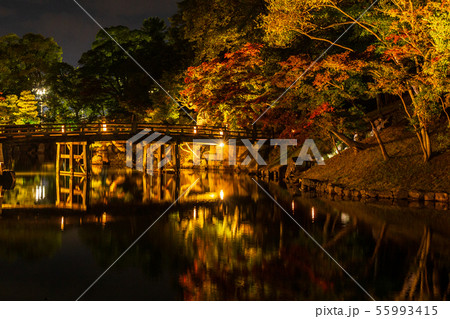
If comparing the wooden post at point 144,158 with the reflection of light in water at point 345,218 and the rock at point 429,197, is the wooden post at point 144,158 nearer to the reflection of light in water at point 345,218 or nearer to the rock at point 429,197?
the rock at point 429,197

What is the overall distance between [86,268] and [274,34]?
12.4m

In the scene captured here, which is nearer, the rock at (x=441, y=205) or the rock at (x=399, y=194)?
the rock at (x=441, y=205)

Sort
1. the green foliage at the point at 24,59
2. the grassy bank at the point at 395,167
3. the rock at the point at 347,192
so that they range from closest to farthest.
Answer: the grassy bank at the point at 395,167
the rock at the point at 347,192
the green foliage at the point at 24,59

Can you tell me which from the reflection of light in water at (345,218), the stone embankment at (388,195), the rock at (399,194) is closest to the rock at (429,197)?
the stone embankment at (388,195)

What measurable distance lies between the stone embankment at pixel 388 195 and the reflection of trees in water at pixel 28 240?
10631 mm

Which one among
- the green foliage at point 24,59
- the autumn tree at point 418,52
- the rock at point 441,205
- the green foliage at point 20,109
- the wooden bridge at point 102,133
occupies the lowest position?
the rock at point 441,205

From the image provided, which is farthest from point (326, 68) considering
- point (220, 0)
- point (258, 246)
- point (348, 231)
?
point (220, 0)

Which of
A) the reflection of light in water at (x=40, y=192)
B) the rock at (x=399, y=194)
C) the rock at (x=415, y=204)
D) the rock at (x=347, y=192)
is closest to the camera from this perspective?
the rock at (x=415, y=204)

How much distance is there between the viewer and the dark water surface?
7.73 meters

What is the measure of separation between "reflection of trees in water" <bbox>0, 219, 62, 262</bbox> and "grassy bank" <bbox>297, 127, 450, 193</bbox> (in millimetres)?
11600

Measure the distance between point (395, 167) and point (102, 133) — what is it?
1673 centimetres

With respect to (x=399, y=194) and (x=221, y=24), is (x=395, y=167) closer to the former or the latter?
(x=399, y=194)

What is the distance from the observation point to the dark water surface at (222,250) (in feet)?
25.3

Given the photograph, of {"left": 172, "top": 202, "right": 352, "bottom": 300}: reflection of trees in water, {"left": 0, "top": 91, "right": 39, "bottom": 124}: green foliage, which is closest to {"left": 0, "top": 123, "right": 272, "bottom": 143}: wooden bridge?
{"left": 172, "top": 202, "right": 352, "bottom": 300}: reflection of trees in water
